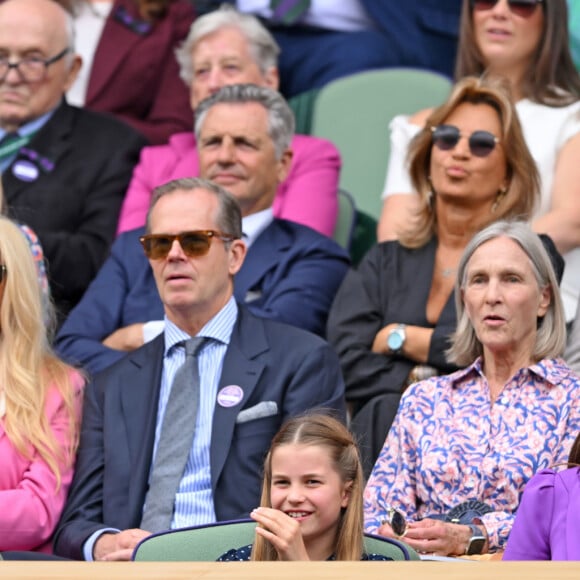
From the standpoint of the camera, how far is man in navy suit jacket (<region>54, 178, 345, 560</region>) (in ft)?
13.3

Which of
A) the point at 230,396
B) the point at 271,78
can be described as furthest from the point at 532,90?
the point at 230,396

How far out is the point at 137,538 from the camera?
3875mm

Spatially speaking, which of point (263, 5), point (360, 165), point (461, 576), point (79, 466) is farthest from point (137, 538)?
point (263, 5)

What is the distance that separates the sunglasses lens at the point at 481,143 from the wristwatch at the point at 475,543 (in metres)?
1.43

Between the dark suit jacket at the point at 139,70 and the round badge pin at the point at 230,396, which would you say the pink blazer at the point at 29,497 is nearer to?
the round badge pin at the point at 230,396

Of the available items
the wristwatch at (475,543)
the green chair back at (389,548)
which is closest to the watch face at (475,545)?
the wristwatch at (475,543)

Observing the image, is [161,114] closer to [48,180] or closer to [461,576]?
[48,180]

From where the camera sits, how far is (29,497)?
13.5 feet

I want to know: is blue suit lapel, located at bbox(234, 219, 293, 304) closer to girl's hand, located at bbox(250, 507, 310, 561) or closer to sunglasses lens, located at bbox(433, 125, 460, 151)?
sunglasses lens, located at bbox(433, 125, 460, 151)

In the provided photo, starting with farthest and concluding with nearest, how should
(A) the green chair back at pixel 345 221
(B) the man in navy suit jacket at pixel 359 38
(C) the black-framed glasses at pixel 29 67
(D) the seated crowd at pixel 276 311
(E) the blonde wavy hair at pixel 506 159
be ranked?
1. (B) the man in navy suit jacket at pixel 359 38
2. (C) the black-framed glasses at pixel 29 67
3. (A) the green chair back at pixel 345 221
4. (E) the blonde wavy hair at pixel 506 159
5. (D) the seated crowd at pixel 276 311

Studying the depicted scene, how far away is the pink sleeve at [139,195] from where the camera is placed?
5.40m

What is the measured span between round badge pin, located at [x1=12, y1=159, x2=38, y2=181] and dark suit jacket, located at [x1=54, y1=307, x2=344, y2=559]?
4.52 ft

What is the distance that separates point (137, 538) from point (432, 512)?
74 cm

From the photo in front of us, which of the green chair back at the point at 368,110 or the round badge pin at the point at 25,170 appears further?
the green chair back at the point at 368,110
